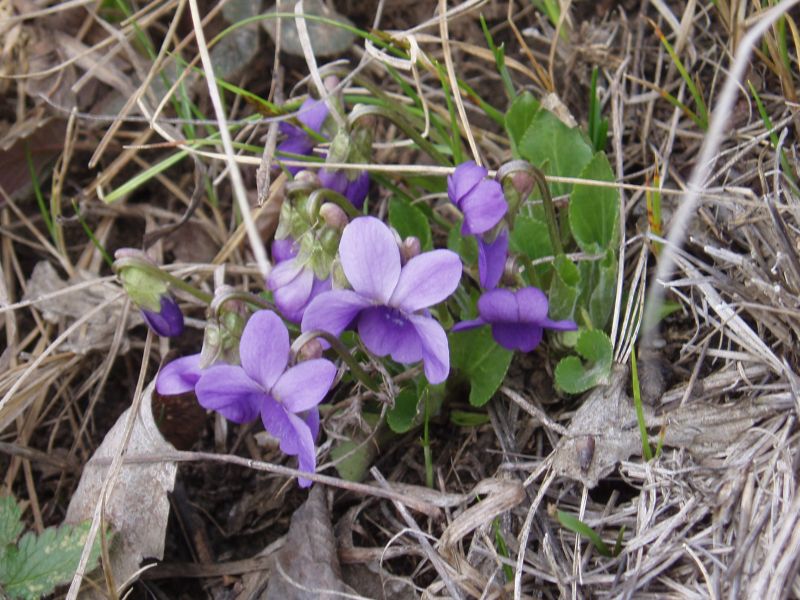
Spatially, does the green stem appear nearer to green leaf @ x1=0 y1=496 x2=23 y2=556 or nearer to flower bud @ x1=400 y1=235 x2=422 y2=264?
flower bud @ x1=400 y1=235 x2=422 y2=264

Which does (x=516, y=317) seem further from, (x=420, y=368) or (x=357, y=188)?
(x=357, y=188)

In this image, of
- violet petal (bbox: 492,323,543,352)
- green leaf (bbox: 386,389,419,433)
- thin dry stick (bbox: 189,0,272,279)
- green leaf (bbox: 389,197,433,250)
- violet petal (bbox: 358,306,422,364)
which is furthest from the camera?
Answer: green leaf (bbox: 389,197,433,250)

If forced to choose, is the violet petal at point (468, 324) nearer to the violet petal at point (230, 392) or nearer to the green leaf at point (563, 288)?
the green leaf at point (563, 288)

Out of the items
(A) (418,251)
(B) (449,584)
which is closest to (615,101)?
(A) (418,251)

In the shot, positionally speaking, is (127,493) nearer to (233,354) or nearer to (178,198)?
(233,354)

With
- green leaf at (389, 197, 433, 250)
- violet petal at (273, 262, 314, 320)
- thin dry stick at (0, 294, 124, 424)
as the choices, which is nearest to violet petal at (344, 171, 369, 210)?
green leaf at (389, 197, 433, 250)
